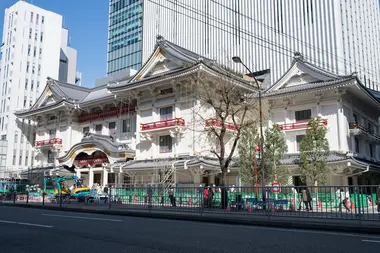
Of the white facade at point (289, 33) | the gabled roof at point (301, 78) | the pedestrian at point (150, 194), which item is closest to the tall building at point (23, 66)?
the white facade at point (289, 33)

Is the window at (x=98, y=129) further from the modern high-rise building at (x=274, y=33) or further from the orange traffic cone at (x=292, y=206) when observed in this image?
the orange traffic cone at (x=292, y=206)

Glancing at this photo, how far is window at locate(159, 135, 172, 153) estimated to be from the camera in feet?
104

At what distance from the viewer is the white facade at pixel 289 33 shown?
5462cm

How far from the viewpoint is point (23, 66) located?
5425 centimetres

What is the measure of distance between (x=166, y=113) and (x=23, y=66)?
32784 millimetres

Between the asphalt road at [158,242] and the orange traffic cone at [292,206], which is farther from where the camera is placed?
the orange traffic cone at [292,206]

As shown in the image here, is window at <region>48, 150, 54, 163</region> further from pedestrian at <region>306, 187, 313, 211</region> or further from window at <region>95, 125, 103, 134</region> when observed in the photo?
pedestrian at <region>306, 187, 313, 211</region>

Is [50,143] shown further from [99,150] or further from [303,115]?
[303,115]

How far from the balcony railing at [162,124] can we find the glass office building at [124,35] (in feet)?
161

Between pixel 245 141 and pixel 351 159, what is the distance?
7.48 m

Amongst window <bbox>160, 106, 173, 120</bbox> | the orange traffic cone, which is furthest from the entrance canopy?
the orange traffic cone

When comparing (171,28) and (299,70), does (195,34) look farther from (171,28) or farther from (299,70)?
(299,70)

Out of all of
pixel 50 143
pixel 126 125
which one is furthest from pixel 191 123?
pixel 50 143

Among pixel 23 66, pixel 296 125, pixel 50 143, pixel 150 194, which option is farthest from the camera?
pixel 23 66
